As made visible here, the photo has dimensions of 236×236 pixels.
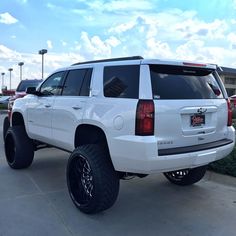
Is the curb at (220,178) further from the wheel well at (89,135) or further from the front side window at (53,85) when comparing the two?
the front side window at (53,85)

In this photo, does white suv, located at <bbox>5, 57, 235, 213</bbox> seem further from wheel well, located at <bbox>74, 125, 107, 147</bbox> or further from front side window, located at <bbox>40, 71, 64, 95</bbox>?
front side window, located at <bbox>40, 71, 64, 95</bbox>

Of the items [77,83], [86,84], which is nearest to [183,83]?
[86,84]

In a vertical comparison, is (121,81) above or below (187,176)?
above

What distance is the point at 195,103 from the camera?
4312 millimetres

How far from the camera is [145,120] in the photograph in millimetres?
3922

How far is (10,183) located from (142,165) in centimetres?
285

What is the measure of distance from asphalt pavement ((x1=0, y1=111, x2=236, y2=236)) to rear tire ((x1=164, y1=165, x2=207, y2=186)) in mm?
109

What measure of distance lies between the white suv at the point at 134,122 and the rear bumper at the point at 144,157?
0.01 metres

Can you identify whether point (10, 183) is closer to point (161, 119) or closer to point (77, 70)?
point (77, 70)

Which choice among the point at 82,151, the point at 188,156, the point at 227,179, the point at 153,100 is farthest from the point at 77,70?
the point at 227,179

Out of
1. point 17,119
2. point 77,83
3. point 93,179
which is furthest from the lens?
point 17,119

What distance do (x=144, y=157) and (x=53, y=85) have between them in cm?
255

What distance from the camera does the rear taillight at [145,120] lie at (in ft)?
12.9

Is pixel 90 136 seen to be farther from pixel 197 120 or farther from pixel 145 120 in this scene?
pixel 197 120
